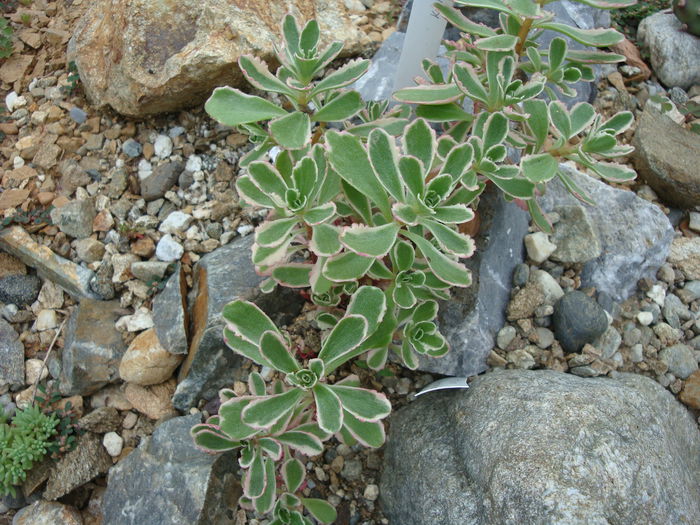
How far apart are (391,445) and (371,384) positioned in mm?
285

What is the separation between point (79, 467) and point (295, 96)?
1728 millimetres

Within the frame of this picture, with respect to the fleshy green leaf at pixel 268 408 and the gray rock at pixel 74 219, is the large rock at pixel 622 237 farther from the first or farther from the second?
the gray rock at pixel 74 219

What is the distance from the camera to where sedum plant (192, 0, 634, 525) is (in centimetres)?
175

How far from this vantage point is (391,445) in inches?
89.0

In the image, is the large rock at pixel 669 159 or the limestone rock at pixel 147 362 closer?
the limestone rock at pixel 147 362

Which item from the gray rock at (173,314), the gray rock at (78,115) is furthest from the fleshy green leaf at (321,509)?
the gray rock at (78,115)

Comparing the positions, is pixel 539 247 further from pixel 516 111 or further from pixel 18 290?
pixel 18 290

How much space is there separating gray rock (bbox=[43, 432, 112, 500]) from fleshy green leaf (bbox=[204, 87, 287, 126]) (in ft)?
4.93

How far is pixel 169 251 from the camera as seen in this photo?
2.77 metres

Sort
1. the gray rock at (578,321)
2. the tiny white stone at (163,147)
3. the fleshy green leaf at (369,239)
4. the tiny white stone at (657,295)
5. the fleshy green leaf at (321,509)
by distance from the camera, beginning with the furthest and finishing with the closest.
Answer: the tiny white stone at (163,147), the tiny white stone at (657,295), the gray rock at (578,321), the fleshy green leaf at (321,509), the fleshy green leaf at (369,239)

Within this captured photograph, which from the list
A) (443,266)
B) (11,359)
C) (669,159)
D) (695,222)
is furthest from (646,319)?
(11,359)

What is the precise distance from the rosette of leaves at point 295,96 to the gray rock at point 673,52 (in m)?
2.16

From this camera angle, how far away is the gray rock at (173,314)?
2512 millimetres

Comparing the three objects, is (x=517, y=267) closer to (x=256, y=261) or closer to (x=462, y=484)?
(x=462, y=484)
